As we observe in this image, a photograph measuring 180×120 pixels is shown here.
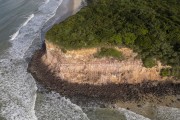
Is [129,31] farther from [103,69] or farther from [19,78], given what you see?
[19,78]

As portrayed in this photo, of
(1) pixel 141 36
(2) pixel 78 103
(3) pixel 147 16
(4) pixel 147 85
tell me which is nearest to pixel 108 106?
(2) pixel 78 103

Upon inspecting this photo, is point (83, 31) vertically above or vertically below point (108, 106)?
above

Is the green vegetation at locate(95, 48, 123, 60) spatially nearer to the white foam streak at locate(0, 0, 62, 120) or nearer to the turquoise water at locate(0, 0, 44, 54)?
the white foam streak at locate(0, 0, 62, 120)

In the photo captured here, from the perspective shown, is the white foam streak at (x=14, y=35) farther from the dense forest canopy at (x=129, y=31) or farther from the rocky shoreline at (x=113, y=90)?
the rocky shoreline at (x=113, y=90)

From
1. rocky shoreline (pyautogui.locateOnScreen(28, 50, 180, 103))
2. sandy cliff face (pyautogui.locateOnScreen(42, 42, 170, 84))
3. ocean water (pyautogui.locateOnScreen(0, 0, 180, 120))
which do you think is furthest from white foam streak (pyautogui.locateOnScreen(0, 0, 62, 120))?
sandy cliff face (pyautogui.locateOnScreen(42, 42, 170, 84))

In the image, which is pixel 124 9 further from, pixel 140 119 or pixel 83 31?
pixel 140 119

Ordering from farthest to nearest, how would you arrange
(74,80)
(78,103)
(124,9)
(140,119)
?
(124,9) → (74,80) → (78,103) → (140,119)

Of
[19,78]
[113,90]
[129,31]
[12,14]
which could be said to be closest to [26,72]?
[19,78]

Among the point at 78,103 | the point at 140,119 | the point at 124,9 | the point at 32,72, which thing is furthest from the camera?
the point at 124,9

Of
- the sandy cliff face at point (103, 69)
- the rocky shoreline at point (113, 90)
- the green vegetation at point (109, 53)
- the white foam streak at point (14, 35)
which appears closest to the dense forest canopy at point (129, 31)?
the green vegetation at point (109, 53)
